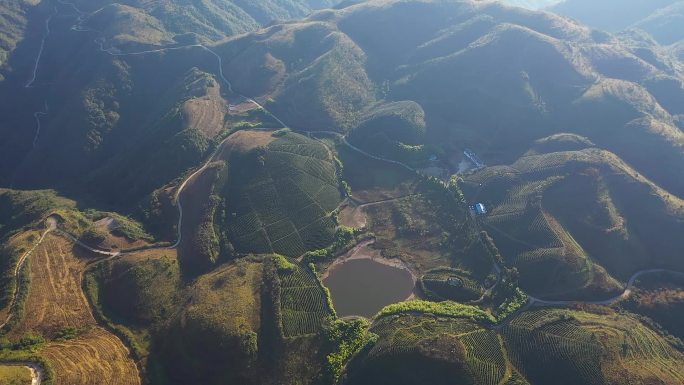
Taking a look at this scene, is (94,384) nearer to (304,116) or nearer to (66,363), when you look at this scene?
(66,363)

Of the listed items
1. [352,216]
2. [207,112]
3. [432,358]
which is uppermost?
[207,112]

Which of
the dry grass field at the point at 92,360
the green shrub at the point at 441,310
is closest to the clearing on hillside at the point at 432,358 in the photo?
the green shrub at the point at 441,310

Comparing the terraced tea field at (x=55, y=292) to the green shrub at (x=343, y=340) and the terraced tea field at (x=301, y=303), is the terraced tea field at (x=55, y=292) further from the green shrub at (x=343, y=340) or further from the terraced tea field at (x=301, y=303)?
the green shrub at (x=343, y=340)

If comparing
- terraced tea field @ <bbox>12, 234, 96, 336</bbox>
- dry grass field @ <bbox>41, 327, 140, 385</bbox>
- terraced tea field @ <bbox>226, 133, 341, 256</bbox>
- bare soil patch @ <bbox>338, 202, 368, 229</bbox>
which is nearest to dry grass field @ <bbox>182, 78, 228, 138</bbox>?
terraced tea field @ <bbox>226, 133, 341, 256</bbox>

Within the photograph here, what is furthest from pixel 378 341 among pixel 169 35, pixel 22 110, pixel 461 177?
pixel 169 35

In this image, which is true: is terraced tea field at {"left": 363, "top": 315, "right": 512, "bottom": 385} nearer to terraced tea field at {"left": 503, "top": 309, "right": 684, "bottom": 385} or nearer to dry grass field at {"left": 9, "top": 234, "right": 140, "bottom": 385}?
terraced tea field at {"left": 503, "top": 309, "right": 684, "bottom": 385}

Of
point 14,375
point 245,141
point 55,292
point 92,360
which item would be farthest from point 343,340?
point 245,141

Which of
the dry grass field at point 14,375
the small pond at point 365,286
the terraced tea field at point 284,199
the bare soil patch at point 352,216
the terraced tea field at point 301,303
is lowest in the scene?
the small pond at point 365,286

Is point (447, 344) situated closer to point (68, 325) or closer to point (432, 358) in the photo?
point (432, 358)
